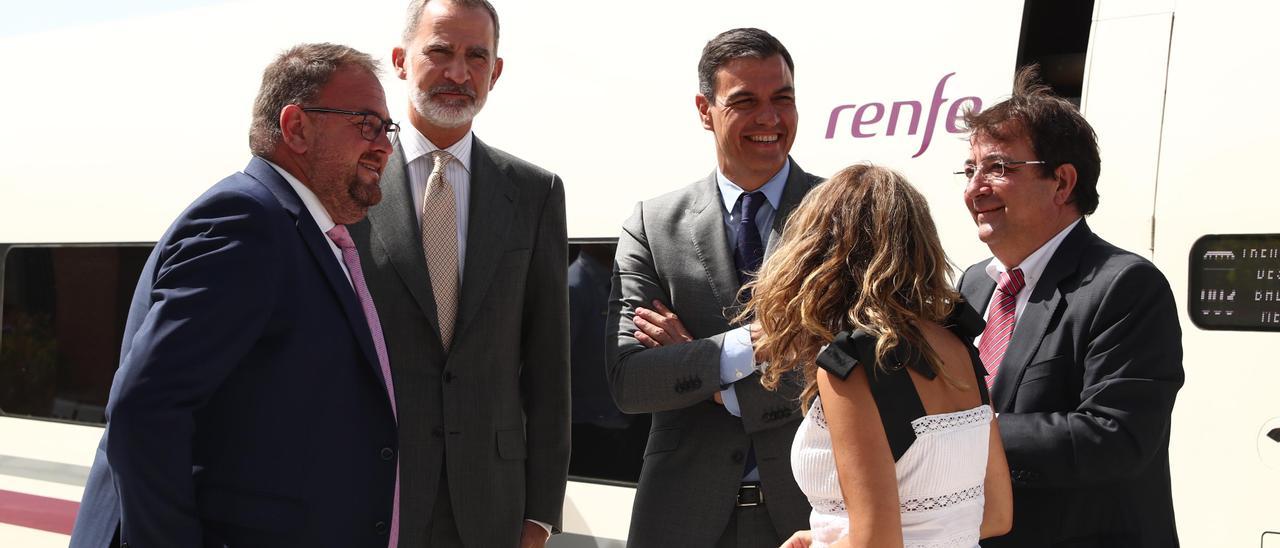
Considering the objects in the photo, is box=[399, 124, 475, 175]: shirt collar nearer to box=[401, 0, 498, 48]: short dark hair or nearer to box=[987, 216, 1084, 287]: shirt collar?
box=[401, 0, 498, 48]: short dark hair

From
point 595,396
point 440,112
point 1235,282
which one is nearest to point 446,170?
point 440,112

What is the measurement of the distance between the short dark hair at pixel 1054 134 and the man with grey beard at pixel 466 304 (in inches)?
45.5

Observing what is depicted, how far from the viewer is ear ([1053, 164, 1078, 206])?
2688 mm

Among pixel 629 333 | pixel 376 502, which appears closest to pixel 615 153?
pixel 629 333

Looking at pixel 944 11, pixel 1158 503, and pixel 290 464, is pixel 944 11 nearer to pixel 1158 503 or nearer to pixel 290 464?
pixel 1158 503

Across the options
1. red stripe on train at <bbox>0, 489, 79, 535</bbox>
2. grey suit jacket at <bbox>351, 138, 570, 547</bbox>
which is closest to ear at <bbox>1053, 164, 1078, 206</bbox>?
grey suit jacket at <bbox>351, 138, 570, 547</bbox>

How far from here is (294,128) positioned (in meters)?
2.38

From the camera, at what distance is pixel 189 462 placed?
2045mm

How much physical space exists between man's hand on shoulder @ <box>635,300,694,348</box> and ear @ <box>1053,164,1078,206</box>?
0.90 meters

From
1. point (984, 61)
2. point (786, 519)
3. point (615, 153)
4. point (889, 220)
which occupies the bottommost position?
point (786, 519)

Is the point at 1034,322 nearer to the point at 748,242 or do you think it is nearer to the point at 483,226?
the point at 748,242

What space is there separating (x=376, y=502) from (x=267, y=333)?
A: 0.38 meters

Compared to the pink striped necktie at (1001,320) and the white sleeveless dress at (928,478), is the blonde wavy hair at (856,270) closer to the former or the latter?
the white sleeveless dress at (928,478)

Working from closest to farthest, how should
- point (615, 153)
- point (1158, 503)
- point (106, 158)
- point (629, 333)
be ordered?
point (1158, 503), point (629, 333), point (615, 153), point (106, 158)
